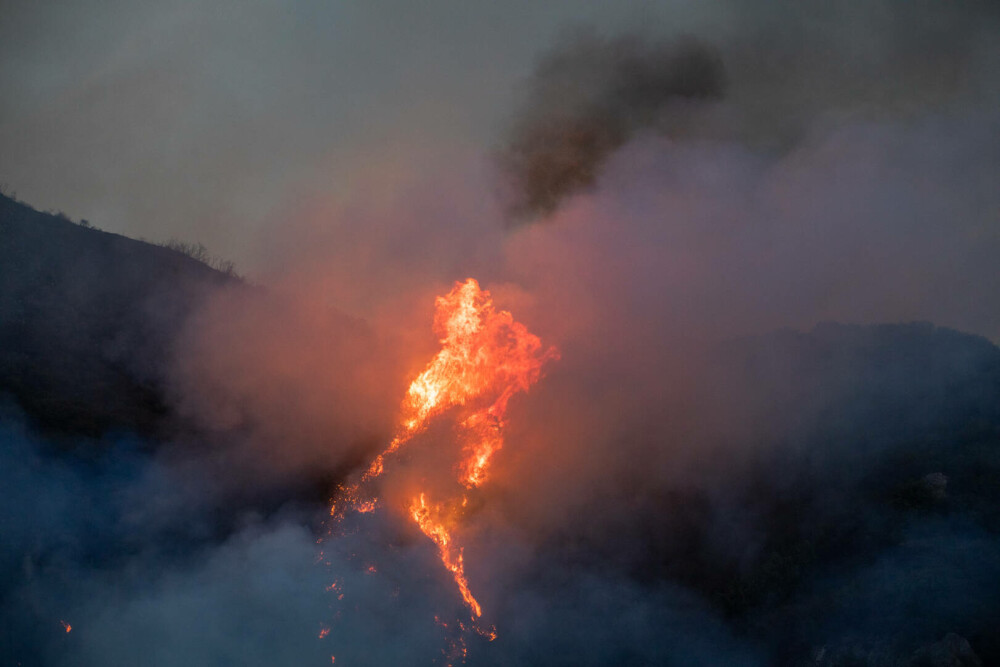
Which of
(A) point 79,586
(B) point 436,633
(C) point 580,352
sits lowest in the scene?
(B) point 436,633

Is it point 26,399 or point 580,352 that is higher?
point 580,352

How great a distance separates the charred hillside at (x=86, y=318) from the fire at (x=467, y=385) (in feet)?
18.2

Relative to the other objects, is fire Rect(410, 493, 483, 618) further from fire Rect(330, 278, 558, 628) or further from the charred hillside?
the charred hillside

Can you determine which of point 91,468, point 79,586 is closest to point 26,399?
point 91,468

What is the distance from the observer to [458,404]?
1421cm

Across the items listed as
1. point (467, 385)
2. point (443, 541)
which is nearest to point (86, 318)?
point (467, 385)

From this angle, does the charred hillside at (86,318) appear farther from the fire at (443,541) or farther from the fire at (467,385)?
the fire at (443,541)

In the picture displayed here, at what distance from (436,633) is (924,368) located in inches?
452

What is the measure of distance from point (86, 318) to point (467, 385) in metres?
10.6

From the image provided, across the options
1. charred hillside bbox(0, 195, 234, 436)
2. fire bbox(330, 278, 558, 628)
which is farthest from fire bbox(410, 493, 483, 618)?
charred hillside bbox(0, 195, 234, 436)

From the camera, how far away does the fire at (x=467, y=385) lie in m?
14.1

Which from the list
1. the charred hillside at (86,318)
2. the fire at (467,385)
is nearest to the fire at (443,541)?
the fire at (467,385)

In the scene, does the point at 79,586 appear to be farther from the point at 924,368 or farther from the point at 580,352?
the point at 924,368

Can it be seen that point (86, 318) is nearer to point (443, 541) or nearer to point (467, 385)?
point (467, 385)
